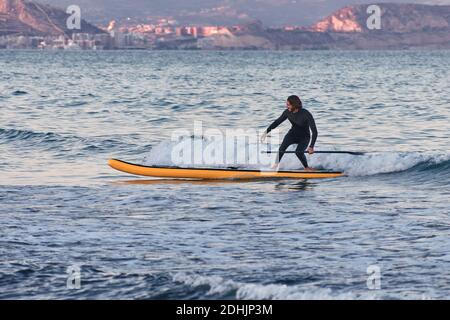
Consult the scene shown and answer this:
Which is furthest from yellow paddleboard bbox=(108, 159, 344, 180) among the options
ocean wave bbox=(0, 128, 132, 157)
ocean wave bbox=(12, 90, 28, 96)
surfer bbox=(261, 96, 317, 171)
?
ocean wave bbox=(12, 90, 28, 96)

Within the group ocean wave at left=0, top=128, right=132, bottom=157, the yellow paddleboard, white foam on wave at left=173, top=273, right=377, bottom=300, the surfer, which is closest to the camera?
white foam on wave at left=173, top=273, right=377, bottom=300

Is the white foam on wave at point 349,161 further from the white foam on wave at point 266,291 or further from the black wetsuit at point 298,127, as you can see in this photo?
the white foam on wave at point 266,291

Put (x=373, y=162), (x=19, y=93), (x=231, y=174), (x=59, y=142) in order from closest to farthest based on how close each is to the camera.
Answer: (x=231, y=174) < (x=373, y=162) < (x=59, y=142) < (x=19, y=93)

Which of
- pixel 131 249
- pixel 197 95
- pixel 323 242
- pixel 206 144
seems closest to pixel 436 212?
pixel 323 242

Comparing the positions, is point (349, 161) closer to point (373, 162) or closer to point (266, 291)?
point (373, 162)

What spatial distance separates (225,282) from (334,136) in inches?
793

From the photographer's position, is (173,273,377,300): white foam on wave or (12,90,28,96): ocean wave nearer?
(173,273,377,300): white foam on wave

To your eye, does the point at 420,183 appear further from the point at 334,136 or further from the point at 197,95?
the point at 197,95

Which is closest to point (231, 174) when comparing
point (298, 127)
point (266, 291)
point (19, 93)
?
point (298, 127)

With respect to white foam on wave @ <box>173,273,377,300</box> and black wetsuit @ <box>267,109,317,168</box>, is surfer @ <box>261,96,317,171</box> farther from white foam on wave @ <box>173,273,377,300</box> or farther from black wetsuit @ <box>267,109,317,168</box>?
white foam on wave @ <box>173,273,377,300</box>

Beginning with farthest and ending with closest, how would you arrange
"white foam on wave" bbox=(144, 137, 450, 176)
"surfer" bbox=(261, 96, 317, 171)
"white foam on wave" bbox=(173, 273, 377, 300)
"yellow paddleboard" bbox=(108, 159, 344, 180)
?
"white foam on wave" bbox=(144, 137, 450, 176)
"yellow paddleboard" bbox=(108, 159, 344, 180)
"surfer" bbox=(261, 96, 317, 171)
"white foam on wave" bbox=(173, 273, 377, 300)

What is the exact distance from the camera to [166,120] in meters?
36.8

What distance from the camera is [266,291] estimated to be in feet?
30.8

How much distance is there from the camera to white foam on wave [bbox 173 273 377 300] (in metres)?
9.23
